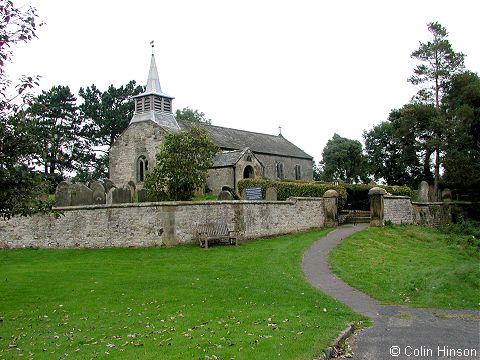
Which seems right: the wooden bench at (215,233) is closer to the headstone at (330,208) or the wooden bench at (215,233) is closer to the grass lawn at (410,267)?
the grass lawn at (410,267)

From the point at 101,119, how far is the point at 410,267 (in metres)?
48.2

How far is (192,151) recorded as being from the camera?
26750 millimetres

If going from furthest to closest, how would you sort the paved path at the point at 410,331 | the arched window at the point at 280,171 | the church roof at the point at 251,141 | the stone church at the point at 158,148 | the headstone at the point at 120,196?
the arched window at the point at 280,171 < the church roof at the point at 251,141 < the stone church at the point at 158,148 < the headstone at the point at 120,196 < the paved path at the point at 410,331

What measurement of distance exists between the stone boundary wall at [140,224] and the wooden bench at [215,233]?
1.09 ft

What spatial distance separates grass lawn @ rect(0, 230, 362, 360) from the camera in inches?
307

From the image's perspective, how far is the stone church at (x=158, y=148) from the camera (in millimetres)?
38438

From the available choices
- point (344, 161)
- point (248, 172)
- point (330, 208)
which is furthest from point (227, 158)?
point (344, 161)

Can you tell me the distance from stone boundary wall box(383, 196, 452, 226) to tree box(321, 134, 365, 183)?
27297 millimetres

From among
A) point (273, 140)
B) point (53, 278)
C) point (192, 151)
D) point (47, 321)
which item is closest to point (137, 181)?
point (192, 151)

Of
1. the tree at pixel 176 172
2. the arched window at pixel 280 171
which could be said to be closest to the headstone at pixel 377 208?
the tree at pixel 176 172

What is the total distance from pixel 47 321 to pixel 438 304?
904 centimetres

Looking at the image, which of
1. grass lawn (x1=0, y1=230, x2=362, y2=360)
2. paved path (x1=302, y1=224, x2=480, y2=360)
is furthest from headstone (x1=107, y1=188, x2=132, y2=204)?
paved path (x1=302, y1=224, x2=480, y2=360)

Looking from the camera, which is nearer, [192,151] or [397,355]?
[397,355]

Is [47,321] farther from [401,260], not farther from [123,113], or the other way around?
[123,113]
